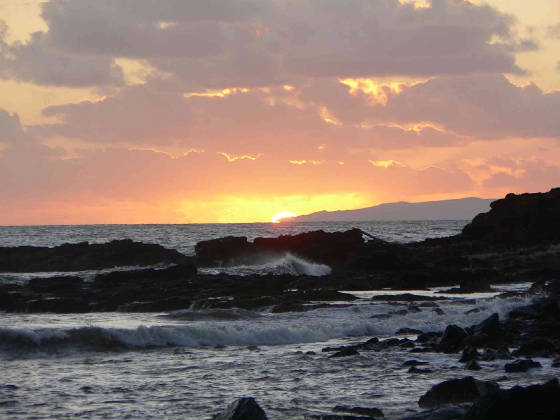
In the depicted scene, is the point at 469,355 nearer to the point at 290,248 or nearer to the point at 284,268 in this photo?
the point at 284,268

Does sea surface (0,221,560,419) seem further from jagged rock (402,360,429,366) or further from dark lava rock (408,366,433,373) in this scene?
jagged rock (402,360,429,366)

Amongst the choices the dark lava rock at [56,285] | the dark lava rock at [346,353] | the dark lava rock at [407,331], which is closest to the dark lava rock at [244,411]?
the dark lava rock at [346,353]

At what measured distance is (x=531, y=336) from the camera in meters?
21.7

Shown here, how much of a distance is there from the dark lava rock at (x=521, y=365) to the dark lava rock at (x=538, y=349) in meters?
1.80

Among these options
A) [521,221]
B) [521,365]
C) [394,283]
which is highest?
[521,221]

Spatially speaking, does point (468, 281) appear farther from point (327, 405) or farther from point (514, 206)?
point (327, 405)

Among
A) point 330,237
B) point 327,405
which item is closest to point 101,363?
point 327,405

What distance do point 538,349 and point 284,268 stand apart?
33.2m

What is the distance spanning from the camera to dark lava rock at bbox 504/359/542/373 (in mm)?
16703

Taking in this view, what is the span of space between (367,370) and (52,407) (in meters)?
6.41

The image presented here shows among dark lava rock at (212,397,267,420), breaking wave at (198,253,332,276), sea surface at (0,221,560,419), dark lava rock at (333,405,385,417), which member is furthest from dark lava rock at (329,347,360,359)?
breaking wave at (198,253,332,276)

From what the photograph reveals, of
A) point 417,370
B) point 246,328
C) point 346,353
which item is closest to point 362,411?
point 417,370

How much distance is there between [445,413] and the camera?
1222 centimetres

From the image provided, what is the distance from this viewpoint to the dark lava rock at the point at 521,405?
11.1 m
